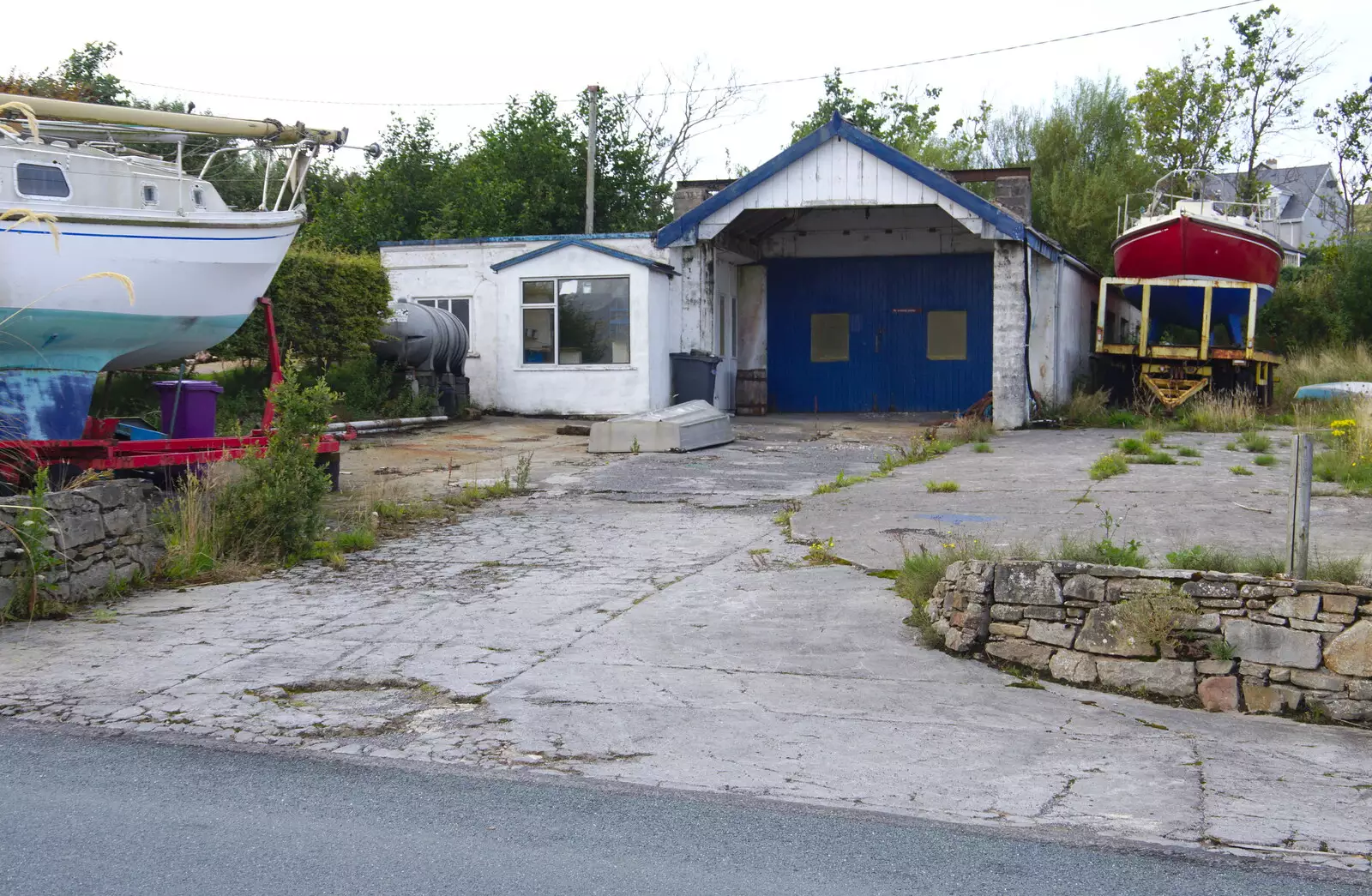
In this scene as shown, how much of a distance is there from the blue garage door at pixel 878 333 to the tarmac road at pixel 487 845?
2111 cm

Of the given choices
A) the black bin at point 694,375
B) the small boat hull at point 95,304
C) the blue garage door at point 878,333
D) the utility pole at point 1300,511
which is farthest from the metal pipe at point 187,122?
the blue garage door at point 878,333

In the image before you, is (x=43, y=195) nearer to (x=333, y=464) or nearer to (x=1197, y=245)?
(x=333, y=464)

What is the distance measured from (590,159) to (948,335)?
11.5 meters

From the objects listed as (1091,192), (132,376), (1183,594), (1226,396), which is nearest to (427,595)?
(1183,594)

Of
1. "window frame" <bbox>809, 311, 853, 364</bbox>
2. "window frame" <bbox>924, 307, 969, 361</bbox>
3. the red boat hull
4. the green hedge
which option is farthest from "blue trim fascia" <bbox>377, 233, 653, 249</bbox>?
the red boat hull

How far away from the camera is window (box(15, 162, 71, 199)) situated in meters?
11.4

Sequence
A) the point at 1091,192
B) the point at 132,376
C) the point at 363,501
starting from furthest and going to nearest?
the point at 1091,192
the point at 132,376
the point at 363,501

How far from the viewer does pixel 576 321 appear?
21.7m

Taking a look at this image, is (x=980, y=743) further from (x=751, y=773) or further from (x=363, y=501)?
(x=363, y=501)

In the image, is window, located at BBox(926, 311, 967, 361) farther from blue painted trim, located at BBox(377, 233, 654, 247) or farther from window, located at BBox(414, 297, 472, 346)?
window, located at BBox(414, 297, 472, 346)

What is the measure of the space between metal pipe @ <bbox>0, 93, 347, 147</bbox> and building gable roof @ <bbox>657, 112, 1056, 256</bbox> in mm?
7909

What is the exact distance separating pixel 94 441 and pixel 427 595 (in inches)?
164

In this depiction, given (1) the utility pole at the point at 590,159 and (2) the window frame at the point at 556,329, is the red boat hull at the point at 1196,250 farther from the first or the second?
(1) the utility pole at the point at 590,159

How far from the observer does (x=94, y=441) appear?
10.9 metres
